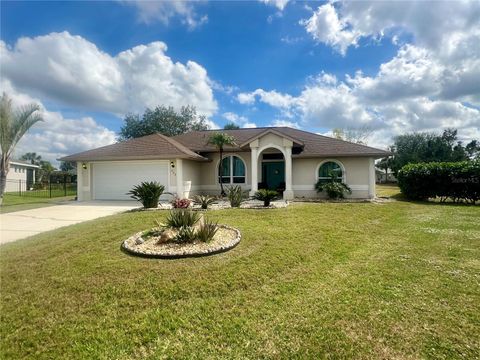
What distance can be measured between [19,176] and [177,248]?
40.7 meters

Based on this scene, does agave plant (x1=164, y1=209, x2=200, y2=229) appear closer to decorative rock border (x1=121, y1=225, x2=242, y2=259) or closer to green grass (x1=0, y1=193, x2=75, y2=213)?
decorative rock border (x1=121, y1=225, x2=242, y2=259)

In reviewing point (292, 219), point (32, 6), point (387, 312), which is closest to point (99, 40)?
point (32, 6)

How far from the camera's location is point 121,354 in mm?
3307

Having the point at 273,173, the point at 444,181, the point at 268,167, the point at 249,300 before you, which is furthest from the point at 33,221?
the point at 444,181

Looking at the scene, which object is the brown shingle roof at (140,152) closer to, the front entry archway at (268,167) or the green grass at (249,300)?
the front entry archway at (268,167)

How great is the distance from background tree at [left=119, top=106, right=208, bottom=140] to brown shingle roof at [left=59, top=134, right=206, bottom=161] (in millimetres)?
21789

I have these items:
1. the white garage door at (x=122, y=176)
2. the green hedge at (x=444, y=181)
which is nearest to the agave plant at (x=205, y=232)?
the white garage door at (x=122, y=176)

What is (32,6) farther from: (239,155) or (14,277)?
(239,155)

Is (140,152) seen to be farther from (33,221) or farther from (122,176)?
(33,221)

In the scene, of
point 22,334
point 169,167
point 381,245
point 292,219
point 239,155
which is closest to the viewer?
point 22,334

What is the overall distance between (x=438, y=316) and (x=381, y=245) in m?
3.51

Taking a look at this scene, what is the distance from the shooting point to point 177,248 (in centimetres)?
623

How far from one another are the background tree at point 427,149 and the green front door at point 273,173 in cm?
3244

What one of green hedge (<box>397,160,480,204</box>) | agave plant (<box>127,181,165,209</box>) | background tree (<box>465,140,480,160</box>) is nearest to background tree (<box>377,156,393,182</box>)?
background tree (<box>465,140,480,160</box>)
